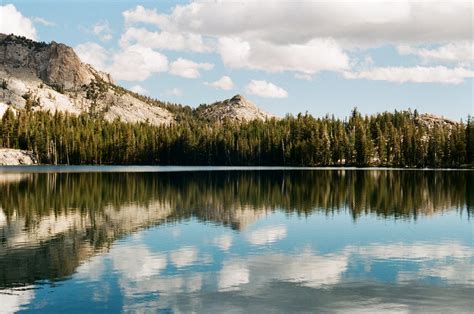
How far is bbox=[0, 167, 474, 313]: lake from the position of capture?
2508cm

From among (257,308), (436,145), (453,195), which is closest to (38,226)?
(257,308)

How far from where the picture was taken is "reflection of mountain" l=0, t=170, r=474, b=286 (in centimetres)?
3594

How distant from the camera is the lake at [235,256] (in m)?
25.1

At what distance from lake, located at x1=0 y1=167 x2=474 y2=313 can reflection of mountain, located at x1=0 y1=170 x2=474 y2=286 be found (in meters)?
0.17

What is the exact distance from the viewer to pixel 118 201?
231ft

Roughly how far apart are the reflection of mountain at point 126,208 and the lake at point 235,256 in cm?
17

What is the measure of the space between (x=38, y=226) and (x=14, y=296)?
23.7 meters

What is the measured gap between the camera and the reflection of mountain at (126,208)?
1415 inches

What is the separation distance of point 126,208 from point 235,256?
30377 millimetres

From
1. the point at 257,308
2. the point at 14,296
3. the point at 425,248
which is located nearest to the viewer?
the point at 257,308

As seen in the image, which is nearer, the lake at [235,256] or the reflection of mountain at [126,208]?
the lake at [235,256]

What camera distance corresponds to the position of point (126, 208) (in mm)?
62938

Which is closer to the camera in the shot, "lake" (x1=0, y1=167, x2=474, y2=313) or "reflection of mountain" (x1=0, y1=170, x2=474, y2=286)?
"lake" (x1=0, y1=167, x2=474, y2=313)

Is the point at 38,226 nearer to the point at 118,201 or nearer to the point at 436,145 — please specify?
the point at 118,201
